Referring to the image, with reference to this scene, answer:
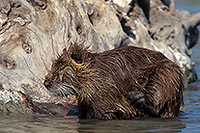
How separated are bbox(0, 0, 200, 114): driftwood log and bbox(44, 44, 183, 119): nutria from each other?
0.36 metres

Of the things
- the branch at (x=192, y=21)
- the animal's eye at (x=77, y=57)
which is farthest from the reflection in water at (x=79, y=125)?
the branch at (x=192, y=21)

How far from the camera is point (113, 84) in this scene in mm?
5688

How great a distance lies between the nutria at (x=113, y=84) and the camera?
223 inches

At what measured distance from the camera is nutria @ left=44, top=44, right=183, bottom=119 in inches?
223

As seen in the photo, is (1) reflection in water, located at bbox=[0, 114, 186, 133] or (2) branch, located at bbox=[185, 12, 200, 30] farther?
(2) branch, located at bbox=[185, 12, 200, 30]

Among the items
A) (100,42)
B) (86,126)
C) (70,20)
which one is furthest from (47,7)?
(86,126)

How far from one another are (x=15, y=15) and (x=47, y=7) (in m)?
0.55

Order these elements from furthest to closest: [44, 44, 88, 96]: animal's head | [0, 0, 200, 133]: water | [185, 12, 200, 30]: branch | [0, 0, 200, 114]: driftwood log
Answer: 1. [185, 12, 200, 30]: branch
2. [0, 0, 200, 114]: driftwood log
3. [44, 44, 88, 96]: animal's head
4. [0, 0, 200, 133]: water

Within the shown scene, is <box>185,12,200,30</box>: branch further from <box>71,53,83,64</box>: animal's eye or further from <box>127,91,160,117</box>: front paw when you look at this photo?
<box>71,53,83,64</box>: animal's eye

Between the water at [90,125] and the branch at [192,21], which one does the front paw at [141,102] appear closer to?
the water at [90,125]

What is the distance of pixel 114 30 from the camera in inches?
313

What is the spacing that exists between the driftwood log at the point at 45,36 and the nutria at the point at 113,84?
364mm

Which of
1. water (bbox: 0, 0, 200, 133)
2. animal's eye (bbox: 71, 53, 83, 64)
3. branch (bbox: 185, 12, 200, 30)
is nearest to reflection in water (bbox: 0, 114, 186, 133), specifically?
water (bbox: 0, 0, 200, 133)

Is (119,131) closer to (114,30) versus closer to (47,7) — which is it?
(47,7)
